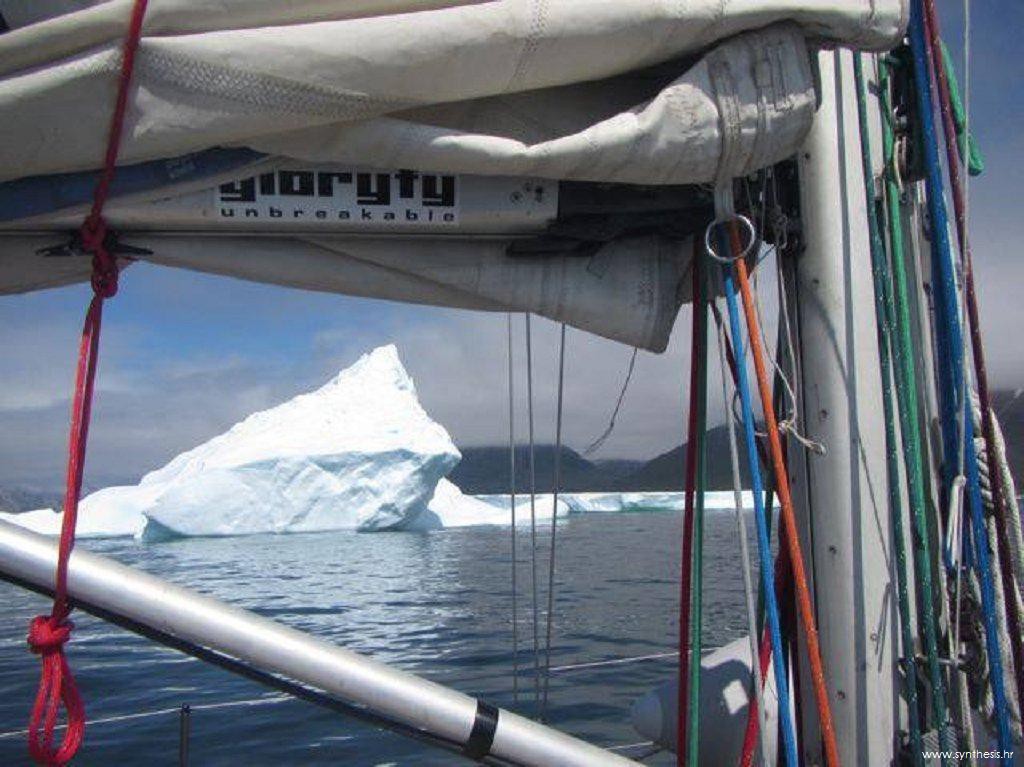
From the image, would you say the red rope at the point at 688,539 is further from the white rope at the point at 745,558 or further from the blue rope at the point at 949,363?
the blue rope at the point at 949,363

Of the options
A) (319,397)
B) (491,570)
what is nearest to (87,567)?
(491,570)

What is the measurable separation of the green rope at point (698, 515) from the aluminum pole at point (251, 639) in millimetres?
515

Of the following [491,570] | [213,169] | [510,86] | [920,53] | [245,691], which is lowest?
[491,570]

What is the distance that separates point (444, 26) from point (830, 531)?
106 cm

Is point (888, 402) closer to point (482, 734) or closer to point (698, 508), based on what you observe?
point (698, 508)

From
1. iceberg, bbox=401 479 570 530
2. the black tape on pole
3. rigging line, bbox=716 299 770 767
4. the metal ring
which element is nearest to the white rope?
rigging line, bbox=716 299 770 767

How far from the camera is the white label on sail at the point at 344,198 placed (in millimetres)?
1323

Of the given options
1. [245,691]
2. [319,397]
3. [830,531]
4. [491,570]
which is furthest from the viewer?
[319,397]

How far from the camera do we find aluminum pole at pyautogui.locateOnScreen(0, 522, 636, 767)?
3.37 ft

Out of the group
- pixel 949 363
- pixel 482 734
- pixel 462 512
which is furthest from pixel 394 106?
pixel 462 512

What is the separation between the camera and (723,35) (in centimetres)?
130

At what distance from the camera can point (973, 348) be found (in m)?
1.70

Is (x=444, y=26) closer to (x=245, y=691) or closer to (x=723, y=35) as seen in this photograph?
(x=723, y=35)

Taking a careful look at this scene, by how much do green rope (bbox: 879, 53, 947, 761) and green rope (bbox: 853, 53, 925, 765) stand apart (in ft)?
0.05
